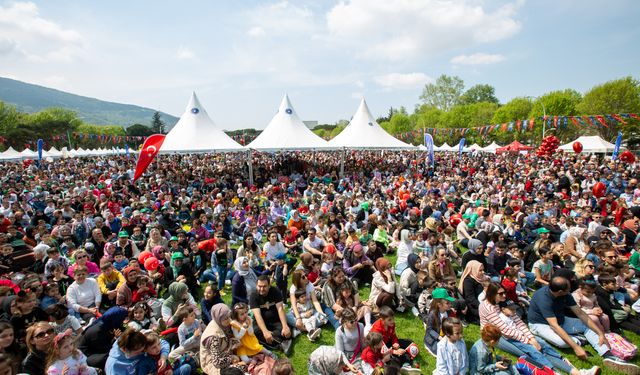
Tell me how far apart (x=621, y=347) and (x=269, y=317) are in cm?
486

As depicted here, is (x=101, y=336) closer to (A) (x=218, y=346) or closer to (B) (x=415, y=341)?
(A) (x=218, y=346)

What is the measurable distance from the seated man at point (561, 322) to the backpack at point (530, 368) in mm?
713

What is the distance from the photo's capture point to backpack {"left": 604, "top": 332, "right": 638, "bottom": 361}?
425 cm

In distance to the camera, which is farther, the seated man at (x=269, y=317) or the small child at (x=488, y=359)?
the seated man at (x=269, y=317)

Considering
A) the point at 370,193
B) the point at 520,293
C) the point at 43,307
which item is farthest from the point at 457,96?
the point at 43,307

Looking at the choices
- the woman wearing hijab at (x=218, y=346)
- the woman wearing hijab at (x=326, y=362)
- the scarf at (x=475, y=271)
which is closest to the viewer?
the woman wearing hijab at (x=326, y=362)

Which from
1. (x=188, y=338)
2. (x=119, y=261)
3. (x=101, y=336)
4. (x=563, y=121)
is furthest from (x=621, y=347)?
(x=563, y=121)

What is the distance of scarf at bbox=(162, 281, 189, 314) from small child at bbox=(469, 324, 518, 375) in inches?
156

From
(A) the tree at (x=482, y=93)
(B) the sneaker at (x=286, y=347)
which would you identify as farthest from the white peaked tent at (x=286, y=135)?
(A) the tree at (x=482, y=93)

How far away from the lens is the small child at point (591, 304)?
182 inches

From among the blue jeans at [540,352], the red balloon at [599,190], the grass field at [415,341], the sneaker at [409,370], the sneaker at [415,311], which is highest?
the red balloon at [599,190]

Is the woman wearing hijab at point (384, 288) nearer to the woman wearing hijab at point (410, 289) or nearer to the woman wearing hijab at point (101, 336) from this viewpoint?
the woman wearing hijab at point (410, 289)

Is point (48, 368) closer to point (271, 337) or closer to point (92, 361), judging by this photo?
point (92, 361)

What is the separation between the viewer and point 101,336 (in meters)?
3.82
